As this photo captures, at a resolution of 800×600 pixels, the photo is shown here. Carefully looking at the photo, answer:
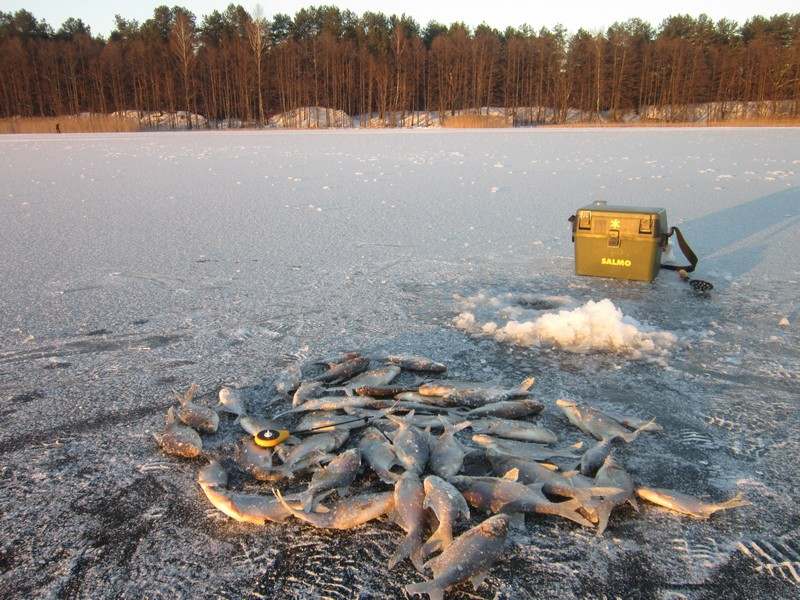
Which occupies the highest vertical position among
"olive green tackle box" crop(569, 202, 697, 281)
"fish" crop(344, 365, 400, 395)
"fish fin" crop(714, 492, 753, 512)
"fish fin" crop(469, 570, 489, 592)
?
"olive green tackle box" crop(569, 202, 697, 281)

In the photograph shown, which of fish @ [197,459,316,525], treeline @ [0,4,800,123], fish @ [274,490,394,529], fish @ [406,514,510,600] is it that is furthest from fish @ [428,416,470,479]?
treeline @ [0,4,800,123]

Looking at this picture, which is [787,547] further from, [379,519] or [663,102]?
[663,102]

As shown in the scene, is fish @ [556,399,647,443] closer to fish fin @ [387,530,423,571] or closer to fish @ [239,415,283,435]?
fish fin @ [387,530,423,571]

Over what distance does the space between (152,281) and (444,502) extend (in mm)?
4302

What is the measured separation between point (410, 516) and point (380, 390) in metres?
1.19

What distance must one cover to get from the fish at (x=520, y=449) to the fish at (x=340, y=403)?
64 cm

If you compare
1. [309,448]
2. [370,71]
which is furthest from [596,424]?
[370,71]

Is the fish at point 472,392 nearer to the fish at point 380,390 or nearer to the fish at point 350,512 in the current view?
the fish at point 380,390

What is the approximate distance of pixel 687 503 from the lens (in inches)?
93.0

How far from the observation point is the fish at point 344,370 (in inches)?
141

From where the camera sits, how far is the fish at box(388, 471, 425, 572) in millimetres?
2113

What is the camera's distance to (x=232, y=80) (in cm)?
5150

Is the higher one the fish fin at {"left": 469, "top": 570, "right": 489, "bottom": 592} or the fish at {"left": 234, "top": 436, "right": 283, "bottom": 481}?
the fish at {"left": 234, "top": 436, "right": 283, "bottom": 481}

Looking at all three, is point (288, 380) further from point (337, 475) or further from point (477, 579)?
point (477, 579)
